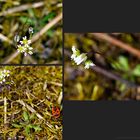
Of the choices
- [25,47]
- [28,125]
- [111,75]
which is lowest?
[28,125]

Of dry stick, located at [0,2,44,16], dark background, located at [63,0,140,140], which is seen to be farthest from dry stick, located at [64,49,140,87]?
dry stick, located at [0,2,44,16]

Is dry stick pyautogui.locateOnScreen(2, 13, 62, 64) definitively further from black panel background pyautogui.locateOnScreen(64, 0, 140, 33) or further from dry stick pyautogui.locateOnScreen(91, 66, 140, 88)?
dry stick pyautogui.locateOnScreen(91, 66, 140, 88)

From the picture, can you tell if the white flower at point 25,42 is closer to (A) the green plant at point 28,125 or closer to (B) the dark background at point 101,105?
(B) the dark background at point 101,105

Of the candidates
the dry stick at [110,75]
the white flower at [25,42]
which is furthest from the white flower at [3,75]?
the dry stick at [110,75]

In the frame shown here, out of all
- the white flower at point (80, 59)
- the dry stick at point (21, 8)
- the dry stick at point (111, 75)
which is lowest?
the dry stick at point (111, 75)

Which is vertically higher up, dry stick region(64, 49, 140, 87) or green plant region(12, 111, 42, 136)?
dry stick region(64, 49, 140, 87)

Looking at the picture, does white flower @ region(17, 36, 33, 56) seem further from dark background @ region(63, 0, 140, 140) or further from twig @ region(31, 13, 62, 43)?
dark background @ region(63, 0, 140, 140)

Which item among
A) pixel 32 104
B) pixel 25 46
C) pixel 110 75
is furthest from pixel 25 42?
pixel 110 75

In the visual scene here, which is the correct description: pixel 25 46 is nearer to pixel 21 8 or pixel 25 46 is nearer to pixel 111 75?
pixel 21 8

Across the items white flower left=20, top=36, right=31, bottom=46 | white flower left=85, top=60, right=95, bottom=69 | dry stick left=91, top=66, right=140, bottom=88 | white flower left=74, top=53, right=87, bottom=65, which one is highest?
white flower left=20, top=36, right=31, bottom=46

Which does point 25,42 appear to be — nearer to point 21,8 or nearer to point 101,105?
point 21,8

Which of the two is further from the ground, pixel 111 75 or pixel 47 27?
pixel 47 27

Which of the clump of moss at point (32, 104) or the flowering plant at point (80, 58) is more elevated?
the flowering plant at point (80, 58)
